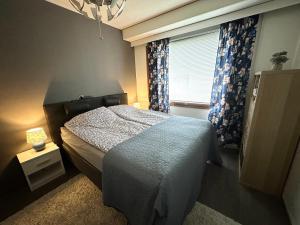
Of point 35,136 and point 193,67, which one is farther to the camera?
point 193,67

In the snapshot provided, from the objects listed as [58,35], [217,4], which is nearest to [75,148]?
[58,35]

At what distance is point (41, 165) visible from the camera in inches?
73.0

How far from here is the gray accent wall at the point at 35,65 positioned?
1.75 m

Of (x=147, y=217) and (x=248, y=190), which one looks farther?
(x=248, y=190)

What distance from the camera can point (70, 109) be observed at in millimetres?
2184

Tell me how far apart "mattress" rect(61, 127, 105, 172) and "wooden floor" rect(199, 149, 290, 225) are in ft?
4.18

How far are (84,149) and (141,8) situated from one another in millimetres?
2393

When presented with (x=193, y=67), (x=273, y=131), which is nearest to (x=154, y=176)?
(x=273, y=131)

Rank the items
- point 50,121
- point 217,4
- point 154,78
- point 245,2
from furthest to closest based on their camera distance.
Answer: point 154,78, point 50,121, point 217,4, point 245,2

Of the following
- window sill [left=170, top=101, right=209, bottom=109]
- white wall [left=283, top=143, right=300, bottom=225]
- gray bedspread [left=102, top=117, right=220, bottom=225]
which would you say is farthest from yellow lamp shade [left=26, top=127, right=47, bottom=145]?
white wall [left=283, top=143, right=300, bottom=225]

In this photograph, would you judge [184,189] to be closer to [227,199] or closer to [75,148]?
[227,199]

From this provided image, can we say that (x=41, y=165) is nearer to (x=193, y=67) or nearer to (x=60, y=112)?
(x=60, y=112)

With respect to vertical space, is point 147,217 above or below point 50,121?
below

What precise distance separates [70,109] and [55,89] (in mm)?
415
